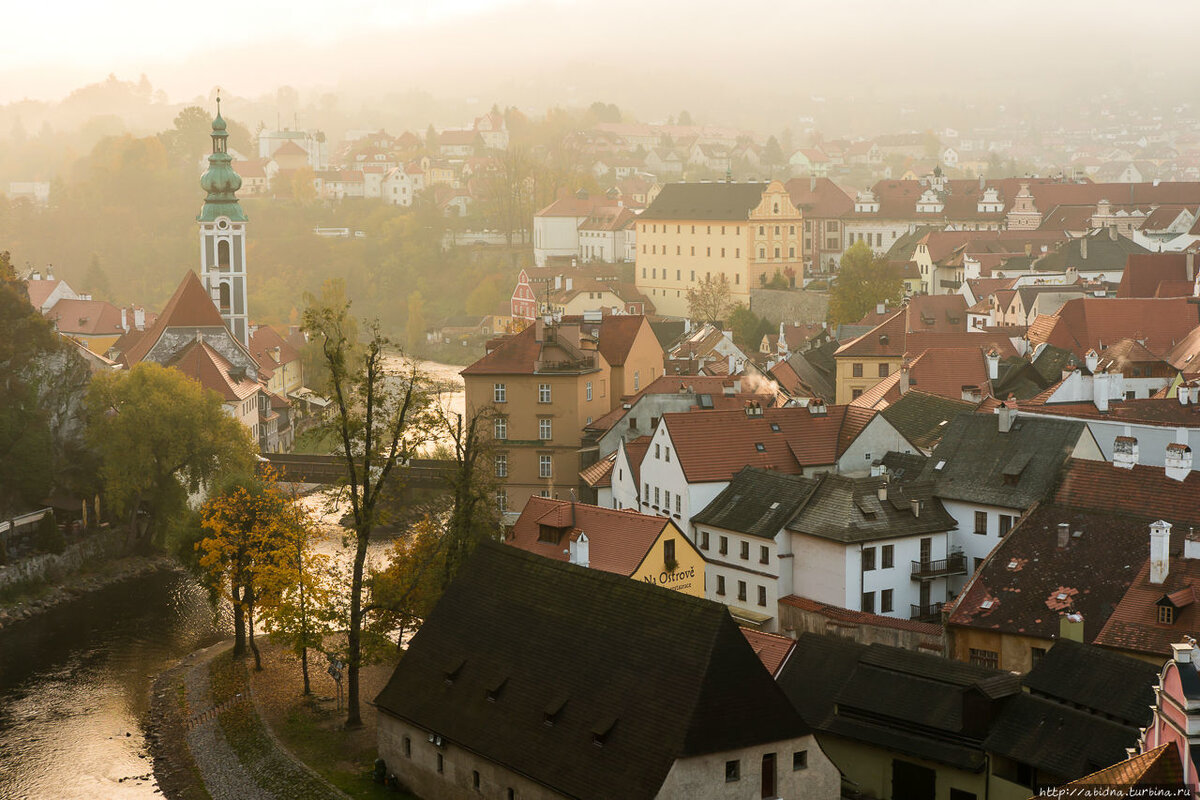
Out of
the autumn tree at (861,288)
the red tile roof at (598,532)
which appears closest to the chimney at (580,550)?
the red tile roof at (598,532)

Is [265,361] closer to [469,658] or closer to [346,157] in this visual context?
[469,658]

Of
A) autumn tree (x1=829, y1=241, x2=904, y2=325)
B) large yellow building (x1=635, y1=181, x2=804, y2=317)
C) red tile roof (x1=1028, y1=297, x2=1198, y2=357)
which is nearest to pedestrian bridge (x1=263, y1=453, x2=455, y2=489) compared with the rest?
red tile roof (x1=1028, y1=297, x2=1198, y2=357)

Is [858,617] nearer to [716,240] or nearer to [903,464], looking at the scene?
[903,464]

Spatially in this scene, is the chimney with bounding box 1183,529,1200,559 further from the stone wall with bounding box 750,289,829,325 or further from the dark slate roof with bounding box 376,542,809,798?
the stone wall with bounding box 750,289,829,325

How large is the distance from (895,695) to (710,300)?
62.7 metres

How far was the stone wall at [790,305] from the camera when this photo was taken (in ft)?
271

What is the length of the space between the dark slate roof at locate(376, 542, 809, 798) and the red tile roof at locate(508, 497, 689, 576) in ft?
19.9

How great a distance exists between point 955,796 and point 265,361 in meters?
51.7

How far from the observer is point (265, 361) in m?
70.4

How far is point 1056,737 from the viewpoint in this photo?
73.6 ft

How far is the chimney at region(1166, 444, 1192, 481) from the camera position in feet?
96.0

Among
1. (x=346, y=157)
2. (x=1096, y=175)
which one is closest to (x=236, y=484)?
(x=346, y=157)

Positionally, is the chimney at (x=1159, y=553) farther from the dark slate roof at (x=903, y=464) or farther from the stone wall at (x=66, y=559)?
the stone wall at (x=66, y=559)

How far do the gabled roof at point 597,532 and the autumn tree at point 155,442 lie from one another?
13.8m
